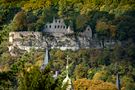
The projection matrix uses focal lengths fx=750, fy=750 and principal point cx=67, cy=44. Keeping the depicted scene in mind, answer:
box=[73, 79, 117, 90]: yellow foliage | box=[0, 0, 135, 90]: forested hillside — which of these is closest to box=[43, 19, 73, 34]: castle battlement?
box=[0, 0, 135, 90]: forested hillside

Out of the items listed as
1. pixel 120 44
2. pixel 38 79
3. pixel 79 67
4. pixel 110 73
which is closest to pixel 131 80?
pixel 110 73

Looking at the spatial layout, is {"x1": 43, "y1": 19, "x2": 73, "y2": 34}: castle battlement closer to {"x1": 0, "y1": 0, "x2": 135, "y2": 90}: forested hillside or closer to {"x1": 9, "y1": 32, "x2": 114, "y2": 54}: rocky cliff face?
{"x1": 0, "y1": 0, "x2": 135, "y2": 90}: forested hillside

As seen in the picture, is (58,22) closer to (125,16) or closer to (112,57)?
(125,16)

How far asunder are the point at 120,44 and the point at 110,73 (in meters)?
15.3

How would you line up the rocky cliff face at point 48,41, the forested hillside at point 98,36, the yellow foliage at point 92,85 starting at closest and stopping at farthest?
the yellow foliage at point 92,85, the forested hillside at point 98,36, the rocky cliff face at point 48,41

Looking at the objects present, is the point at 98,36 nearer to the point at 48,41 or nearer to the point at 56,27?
the point at 48,41

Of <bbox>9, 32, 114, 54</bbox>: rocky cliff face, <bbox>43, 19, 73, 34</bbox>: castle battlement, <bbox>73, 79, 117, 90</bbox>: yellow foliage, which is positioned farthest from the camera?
<bbox>43, 19, 73, 34</bbox>: castle battlement

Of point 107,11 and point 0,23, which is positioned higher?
point 0,23

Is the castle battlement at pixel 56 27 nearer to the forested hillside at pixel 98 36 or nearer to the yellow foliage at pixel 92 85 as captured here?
the forested hillside at pixel 98 36

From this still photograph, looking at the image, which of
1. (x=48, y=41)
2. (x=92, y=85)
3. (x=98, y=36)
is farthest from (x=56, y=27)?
(x=92, y=85)

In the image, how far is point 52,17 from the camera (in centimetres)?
9362

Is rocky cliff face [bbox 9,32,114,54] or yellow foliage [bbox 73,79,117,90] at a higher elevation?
yellow foliage [bbox 73,79,117,90]

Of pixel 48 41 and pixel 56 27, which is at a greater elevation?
pixel 56 27

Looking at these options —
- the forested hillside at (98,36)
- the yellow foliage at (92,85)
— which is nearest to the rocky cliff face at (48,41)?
the forested hillside at (98,36)
